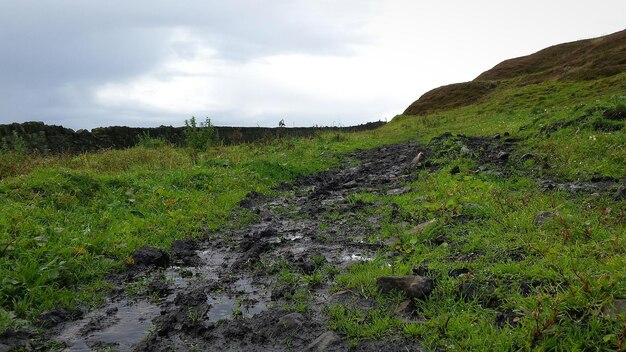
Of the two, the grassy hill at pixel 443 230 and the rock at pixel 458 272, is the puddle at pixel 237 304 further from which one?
the rock at pixel 458 272

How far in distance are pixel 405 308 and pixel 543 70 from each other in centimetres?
4759

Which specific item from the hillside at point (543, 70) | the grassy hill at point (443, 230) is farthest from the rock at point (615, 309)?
the hillside at point (543, 70)

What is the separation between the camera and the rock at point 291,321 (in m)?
4.07

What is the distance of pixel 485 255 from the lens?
519cm

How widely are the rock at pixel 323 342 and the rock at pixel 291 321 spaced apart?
31 centimetres

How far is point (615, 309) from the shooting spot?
11.0 ft

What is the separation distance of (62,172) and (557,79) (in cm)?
3883

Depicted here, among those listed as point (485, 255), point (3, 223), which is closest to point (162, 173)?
point (3, 223)

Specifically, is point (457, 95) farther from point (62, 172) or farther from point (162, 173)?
point (62, 172)

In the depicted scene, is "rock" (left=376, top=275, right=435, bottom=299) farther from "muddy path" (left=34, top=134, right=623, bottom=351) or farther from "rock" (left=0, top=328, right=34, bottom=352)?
"rock" (left=0, top=328, right=34, bottom=352)

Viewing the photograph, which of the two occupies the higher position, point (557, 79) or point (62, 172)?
point (557, 79)

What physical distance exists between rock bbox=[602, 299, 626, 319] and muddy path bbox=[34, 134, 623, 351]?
1.54 metres

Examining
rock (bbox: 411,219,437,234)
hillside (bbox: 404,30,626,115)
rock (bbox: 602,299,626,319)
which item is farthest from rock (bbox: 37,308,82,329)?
hillside (bbox: 404,30,626,115)

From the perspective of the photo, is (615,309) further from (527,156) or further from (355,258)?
(527,156)
